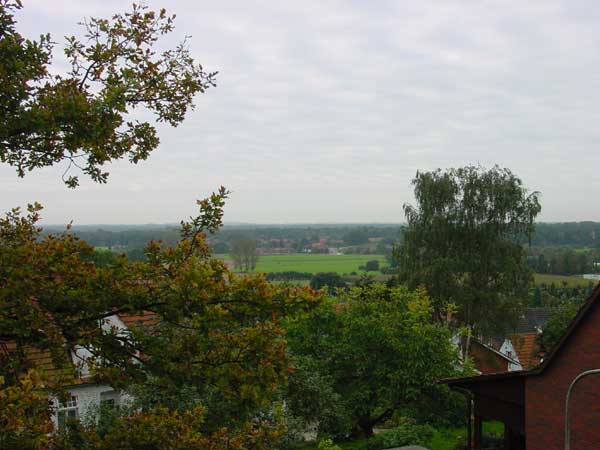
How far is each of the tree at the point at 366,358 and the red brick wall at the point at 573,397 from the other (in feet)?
19.3

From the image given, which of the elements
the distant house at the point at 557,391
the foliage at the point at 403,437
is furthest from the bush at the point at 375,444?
the distant house at the point at 557,391

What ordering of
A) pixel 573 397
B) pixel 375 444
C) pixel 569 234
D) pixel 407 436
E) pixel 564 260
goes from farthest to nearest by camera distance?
1. pixel 569 234
2. pixel 564 260
3. pixel 375 444
4. pixel 407 436
5. pixel 573 397

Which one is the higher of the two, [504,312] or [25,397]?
[25,397]

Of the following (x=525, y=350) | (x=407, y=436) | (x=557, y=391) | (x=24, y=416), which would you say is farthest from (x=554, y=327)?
(x=24, y=416)

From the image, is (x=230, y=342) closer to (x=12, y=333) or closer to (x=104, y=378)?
(x=104, y=378)

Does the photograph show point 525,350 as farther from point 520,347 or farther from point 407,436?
point 407,436

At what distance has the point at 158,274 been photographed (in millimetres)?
6090

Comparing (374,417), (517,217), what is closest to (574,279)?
(517,217)

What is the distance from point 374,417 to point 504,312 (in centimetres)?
1110

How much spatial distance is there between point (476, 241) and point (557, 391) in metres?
17.3

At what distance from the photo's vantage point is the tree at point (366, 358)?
1784 centimetres

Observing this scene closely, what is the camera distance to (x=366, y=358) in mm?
19234

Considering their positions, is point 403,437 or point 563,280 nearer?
point 403,437

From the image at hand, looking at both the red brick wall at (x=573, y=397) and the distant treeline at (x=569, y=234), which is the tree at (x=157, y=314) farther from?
the distant treeline at (x=569, y=234)
